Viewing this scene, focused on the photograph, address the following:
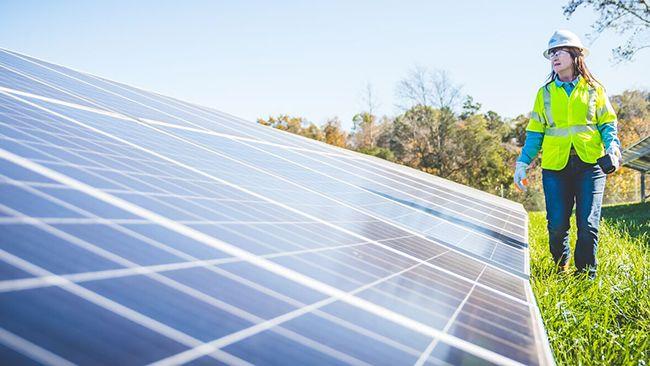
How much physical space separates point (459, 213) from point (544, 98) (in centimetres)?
185

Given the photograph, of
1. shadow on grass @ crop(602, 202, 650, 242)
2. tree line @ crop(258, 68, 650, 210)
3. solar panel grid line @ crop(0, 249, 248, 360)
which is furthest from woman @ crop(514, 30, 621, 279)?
tree line @ crop(258, 68, 650, 210)

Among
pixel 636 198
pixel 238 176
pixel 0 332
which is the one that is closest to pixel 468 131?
pixel 636 198

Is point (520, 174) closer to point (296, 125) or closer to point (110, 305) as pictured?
point (110, 305)

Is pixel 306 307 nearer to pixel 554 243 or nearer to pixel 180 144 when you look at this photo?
pixel 180 144

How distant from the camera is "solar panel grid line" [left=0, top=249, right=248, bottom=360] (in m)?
1.17

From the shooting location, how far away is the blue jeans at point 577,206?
4.53m

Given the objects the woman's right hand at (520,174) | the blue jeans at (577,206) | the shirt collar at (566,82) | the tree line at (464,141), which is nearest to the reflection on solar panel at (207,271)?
the blue jeans at (577,206)

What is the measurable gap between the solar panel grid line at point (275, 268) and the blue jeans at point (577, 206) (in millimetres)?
3212

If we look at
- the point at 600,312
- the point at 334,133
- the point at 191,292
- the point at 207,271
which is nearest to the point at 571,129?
the point at 600,312

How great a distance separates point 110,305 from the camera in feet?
3.93

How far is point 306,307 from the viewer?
1708mm

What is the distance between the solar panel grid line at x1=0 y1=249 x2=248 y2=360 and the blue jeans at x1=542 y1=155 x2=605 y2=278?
4.25m

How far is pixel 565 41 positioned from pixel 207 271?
4.44m

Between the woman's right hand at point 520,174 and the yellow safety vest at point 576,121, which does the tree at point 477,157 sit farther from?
the yellow safety vest at point 576,121
